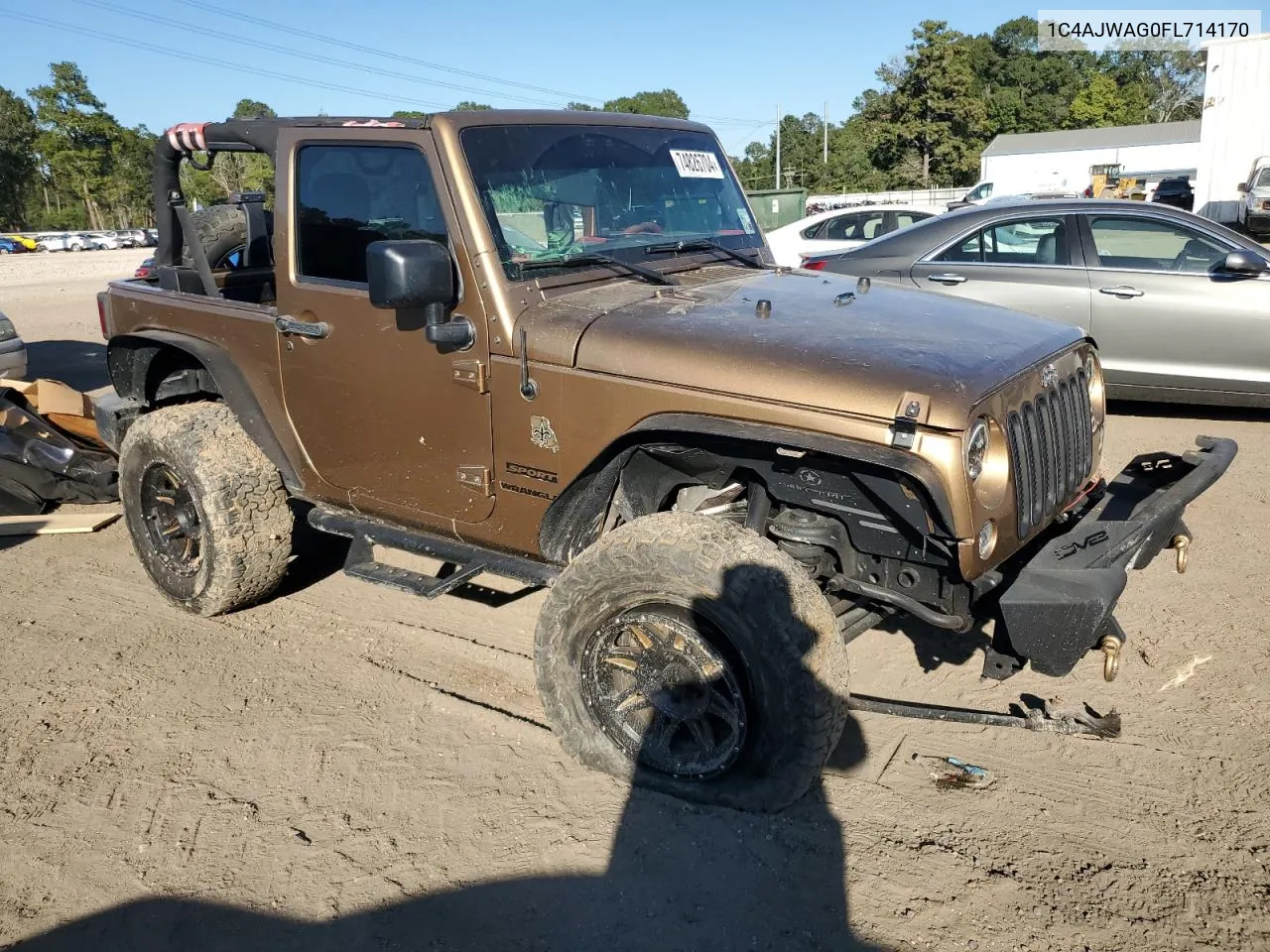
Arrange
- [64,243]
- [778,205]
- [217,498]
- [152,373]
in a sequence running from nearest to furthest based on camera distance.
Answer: [217,498] < [152,373] < [778,205] < [64,243]

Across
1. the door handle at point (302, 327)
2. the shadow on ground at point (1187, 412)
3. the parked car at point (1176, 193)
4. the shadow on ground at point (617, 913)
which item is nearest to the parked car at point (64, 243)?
the parked car at point (1176, 193)

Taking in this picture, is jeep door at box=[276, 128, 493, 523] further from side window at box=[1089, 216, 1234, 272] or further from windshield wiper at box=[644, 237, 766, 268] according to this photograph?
side window at box=[1089, 216, 1234, 272]

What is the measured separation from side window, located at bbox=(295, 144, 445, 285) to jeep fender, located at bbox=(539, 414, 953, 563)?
1048mm

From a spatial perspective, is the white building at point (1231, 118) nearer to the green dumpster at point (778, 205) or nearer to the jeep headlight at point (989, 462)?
the green dumpster at point (778, 205)

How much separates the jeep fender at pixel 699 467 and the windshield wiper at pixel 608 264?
29.4 inches

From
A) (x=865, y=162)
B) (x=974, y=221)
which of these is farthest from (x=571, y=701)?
(x=865, y=162)

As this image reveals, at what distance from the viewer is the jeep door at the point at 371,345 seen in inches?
138

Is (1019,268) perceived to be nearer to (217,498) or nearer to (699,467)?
(699,467)

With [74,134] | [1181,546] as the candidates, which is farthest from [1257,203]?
[74,134]

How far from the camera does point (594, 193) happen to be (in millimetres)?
3797

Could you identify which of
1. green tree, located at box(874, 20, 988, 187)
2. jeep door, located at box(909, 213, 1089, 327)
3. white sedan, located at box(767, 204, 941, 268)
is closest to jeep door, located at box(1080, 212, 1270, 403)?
jeep door, located at box(909, 213, 1089, 327)

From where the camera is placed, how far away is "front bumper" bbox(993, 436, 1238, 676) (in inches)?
105

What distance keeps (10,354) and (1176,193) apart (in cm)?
3313

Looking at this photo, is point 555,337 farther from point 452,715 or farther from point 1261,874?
point 1261,874
